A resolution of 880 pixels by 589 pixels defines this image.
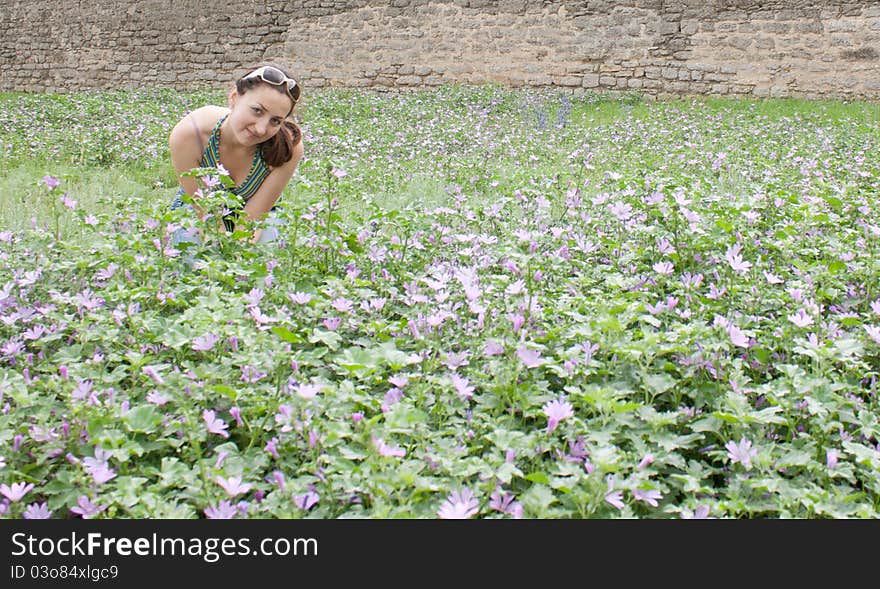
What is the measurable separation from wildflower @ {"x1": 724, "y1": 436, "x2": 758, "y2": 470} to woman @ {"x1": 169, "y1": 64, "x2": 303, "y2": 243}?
7.14 feet

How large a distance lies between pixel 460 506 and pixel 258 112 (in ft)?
7.47

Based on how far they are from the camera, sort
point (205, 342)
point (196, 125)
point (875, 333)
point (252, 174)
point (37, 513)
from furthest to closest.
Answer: point (252, 174), point (196, 125), point (875, 333), point (205, 342), point (37, 513)

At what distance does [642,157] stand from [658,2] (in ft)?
23.4

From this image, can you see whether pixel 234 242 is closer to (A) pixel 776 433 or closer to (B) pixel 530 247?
(B) pixel 530 247

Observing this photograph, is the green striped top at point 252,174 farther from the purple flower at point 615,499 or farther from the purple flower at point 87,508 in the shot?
the purple flower at point 615,499

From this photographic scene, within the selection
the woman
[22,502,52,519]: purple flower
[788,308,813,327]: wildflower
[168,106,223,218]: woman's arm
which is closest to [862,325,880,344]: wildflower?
[788,308,813,327]: wildflower

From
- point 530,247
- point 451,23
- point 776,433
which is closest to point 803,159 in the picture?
point 530,247

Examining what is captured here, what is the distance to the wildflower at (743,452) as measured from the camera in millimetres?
1681

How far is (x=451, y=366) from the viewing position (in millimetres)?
2004

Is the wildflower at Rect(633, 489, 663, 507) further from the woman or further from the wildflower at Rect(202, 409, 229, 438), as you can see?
the woman

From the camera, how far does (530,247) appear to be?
260 centimetres

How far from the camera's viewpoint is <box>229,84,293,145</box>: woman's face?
3.26m

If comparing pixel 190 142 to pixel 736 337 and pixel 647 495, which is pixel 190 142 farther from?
pixel 647 495

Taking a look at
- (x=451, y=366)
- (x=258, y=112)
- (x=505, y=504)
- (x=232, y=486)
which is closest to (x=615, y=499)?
(x=505, y=504)
